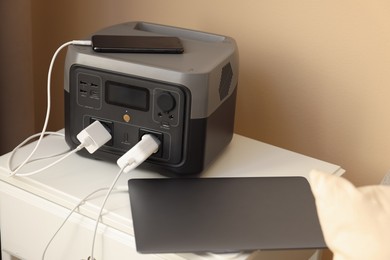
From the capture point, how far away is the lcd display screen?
0.96 m

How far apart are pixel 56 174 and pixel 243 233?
1.05 ft

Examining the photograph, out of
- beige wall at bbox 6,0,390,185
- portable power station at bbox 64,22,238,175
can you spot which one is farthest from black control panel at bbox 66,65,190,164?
beige wall at bbox 6,0,390,185

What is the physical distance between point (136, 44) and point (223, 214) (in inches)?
12.1

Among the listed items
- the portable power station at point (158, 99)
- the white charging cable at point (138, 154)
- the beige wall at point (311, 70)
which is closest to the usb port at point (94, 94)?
the portable power station at point (158, 99)

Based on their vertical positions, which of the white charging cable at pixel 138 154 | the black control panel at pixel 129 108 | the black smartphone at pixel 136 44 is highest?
the black smartphone at pixel 136 44

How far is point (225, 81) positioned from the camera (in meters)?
1.02

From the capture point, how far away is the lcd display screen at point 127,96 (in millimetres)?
962

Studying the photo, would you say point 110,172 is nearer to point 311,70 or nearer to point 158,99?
point 158,99

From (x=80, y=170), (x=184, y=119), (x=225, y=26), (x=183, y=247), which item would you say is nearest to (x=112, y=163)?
(x=80, y=170)

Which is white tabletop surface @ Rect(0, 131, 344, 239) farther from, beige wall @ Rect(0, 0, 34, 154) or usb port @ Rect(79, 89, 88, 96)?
beige wall @ Rect(0, 0, 34, 154)

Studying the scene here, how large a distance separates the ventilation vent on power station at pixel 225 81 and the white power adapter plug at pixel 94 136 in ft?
0.62

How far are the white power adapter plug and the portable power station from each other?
10mm

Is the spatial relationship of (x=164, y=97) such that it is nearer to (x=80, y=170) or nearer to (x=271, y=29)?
(x=80, y=170)

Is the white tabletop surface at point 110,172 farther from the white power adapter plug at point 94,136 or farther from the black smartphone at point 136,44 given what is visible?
the black smartphone at point 136,44
